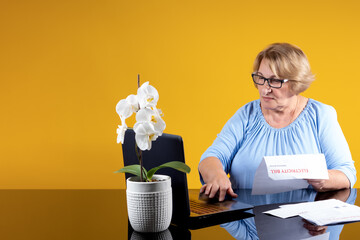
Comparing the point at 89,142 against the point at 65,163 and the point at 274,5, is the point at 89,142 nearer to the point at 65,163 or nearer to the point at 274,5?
the point at 65,163

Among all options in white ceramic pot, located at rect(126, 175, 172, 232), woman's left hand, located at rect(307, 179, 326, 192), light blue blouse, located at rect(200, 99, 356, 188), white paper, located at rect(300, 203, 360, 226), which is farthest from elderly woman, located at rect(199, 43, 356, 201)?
white ceramic pot, located at rect(126, 175, 172, 232)

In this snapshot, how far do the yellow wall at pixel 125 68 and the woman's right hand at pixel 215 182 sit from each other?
1781mm

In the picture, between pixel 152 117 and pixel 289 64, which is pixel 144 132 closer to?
pixel 152 117

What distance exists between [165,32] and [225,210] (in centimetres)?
253

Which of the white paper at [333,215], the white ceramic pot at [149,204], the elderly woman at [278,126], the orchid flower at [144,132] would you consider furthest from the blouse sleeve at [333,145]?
the orchid flower at [144,132]

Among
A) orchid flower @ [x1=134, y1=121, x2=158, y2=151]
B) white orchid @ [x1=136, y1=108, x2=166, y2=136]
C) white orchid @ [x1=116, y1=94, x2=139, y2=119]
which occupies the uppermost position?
white orchid @ [x1=116, y1=94, x2=139, y2=119]

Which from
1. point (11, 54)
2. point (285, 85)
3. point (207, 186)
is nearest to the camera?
point (207, 186)

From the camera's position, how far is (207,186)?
174cm

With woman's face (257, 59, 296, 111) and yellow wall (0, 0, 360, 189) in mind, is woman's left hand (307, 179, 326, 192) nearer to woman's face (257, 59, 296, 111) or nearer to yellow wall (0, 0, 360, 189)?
woman's face (257, 59, 296, 111)

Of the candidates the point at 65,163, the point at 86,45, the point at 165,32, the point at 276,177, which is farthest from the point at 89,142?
the point at 276,177

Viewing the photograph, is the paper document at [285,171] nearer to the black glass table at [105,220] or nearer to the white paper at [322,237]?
the black glass table at [105,220]

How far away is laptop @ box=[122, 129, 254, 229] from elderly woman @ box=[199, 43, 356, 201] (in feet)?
2.31

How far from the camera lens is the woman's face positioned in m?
2.33

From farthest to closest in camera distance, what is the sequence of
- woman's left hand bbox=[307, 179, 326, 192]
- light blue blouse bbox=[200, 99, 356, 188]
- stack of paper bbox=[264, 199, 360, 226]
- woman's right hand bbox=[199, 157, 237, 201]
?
light blue blouse bbox=[200, 99, 356, 188], woman's left hand bbox=[307, 179, 326, 192], woman's right hand bbox=[199, 157, 237, 201], stack of paper bbox=[264, 199, 360, 226]
